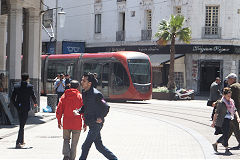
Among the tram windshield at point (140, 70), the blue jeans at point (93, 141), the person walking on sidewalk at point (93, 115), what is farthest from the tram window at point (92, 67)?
the blue jeans at point (93, 141)

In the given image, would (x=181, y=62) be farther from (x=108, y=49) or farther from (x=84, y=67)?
(x=84, y=67)

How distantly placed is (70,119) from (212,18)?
3431 cm

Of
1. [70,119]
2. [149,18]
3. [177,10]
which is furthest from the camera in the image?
[149,18]

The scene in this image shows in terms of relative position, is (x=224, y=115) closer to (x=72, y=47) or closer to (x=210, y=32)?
(x=210, y=32)

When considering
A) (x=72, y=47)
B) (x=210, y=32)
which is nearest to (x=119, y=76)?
(x=210, y=32)

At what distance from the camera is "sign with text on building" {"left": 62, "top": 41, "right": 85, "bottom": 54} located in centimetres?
5094

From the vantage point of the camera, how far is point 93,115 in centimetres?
881

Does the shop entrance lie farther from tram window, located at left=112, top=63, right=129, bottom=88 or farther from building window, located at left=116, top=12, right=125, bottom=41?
tram window, located at left=112, top=63, right=129, bottom=88

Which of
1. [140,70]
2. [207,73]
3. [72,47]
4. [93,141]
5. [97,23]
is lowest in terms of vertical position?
[207,73]

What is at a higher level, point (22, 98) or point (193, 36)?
point (193, 36)

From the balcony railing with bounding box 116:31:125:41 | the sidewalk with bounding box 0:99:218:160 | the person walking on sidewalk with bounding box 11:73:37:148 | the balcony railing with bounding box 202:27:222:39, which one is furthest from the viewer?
the balcony railing with bounding box 116:31:125:41

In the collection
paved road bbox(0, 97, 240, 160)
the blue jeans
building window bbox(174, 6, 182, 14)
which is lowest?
paved road bbox(0, 97, 240, 160)

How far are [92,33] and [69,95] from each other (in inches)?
1648

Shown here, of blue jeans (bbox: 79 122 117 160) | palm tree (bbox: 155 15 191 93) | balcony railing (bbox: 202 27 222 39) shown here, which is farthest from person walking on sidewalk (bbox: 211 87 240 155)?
balcony railing (bbox: 202 27 222 39)
